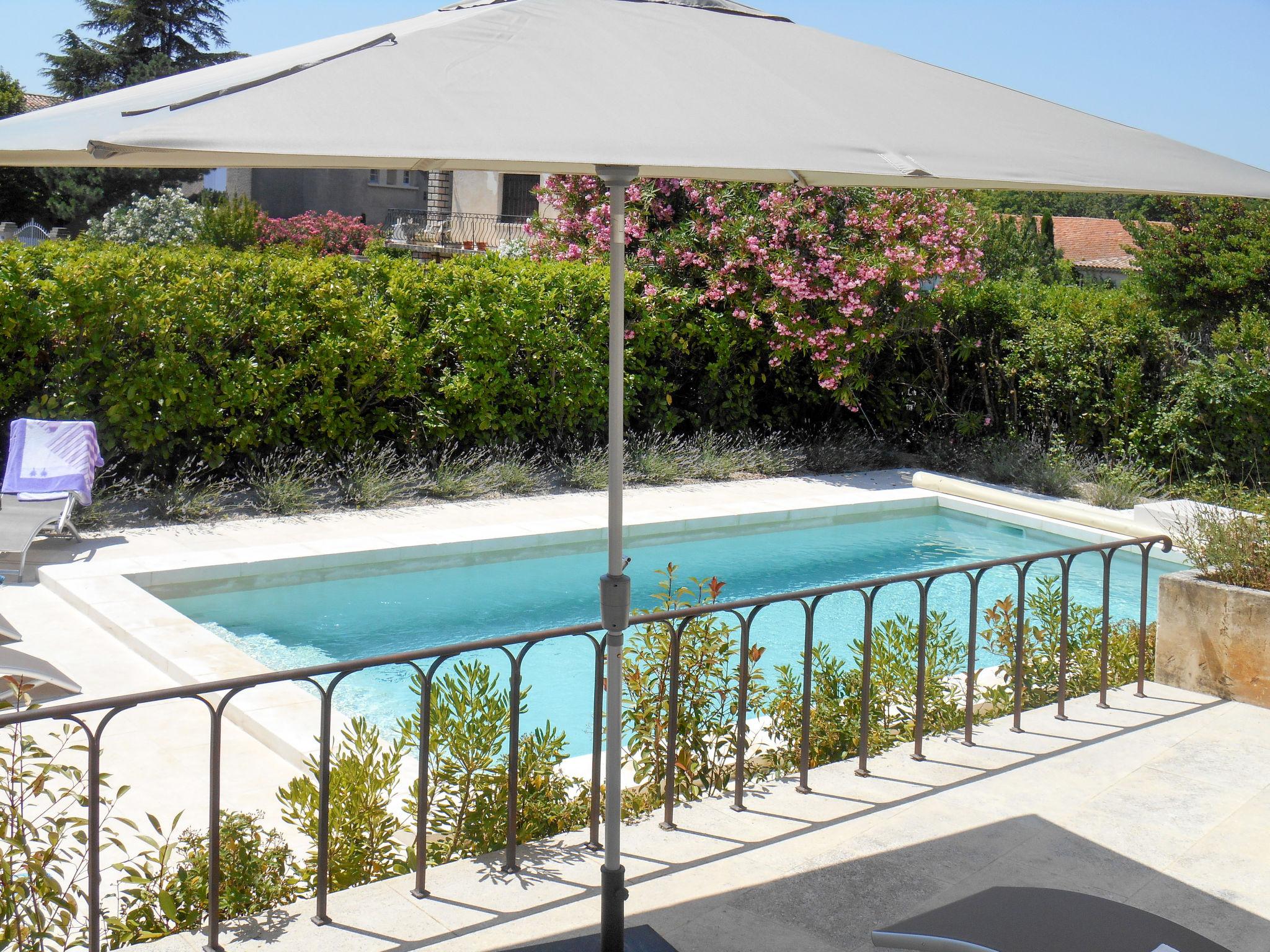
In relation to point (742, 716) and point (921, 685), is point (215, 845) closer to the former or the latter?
point (742, 716)

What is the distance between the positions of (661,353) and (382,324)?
3.52 metres

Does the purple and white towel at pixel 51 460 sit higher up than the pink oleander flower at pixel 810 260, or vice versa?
the pink oleander flower at pixel 810 260

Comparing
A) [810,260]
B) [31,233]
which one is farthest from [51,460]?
[31,233]

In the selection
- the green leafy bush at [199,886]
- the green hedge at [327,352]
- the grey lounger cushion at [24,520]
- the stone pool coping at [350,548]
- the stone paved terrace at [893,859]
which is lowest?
the stone pool coping at [350,548]

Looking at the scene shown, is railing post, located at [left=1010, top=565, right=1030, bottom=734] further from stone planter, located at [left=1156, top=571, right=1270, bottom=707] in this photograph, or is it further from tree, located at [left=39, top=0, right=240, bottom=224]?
tree, located at [left=39, top=0, right=240, bottom=224]

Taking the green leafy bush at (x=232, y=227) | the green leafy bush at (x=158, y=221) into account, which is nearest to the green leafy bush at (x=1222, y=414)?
the green leafy bush at (x=232, y=227)

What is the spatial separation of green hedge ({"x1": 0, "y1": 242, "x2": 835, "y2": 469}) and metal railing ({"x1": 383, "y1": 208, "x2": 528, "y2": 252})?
18.2m

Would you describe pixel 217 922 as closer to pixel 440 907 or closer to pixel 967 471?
pixel 440 907

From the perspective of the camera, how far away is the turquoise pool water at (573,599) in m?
7.51

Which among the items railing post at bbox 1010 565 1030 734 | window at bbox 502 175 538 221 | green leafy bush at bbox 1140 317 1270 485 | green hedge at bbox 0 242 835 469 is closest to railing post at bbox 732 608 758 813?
railing post at bbox 1010 565 1030 734

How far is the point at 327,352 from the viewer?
10789mm

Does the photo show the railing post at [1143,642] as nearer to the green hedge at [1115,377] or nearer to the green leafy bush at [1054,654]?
the green leafy bush at [1054,654]

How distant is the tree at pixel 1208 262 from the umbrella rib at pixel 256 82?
1824 cm

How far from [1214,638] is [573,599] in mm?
4920
